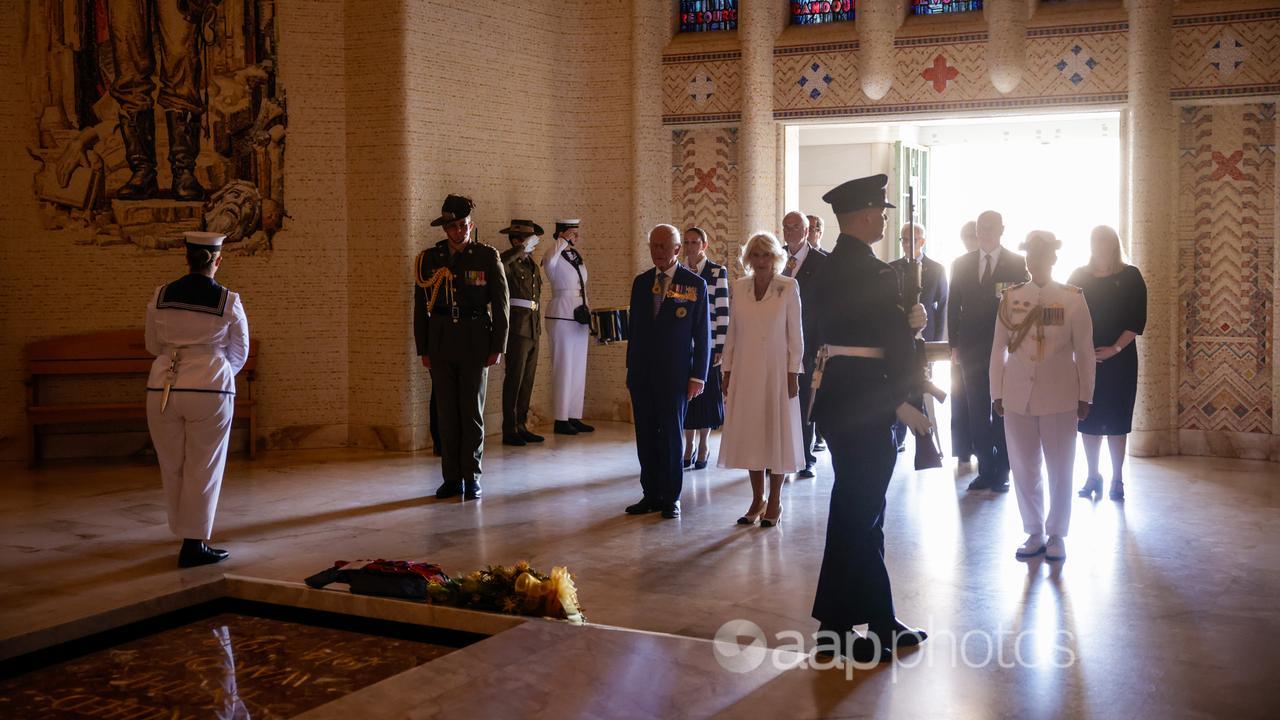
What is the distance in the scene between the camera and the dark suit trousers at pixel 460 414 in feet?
26.0

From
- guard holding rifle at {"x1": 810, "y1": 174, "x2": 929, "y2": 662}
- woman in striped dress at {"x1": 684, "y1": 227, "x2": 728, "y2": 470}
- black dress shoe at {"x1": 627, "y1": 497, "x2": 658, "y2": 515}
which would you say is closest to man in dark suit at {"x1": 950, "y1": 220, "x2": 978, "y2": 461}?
Result: woman in striped dress at {"x1": 684, "y1": 227, "x2": 728, "y2": 470}

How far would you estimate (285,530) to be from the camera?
23.0 feet

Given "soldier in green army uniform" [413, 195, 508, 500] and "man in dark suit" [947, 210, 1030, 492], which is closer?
"soldier in green army uniform" [413, 195, 508, 500]

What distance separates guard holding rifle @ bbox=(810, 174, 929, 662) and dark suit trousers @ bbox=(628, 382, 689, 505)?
110 inches

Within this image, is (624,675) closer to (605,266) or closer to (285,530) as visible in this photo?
(285,530)

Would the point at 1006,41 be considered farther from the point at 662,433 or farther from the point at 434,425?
the point at 434,425

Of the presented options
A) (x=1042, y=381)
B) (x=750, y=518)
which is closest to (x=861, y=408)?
(x=1042, y=381)

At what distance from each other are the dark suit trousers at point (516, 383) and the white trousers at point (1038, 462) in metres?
5.47

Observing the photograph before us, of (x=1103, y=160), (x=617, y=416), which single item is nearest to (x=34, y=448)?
(x=617, y=416)

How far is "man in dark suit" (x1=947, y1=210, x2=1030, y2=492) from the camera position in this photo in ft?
26.7

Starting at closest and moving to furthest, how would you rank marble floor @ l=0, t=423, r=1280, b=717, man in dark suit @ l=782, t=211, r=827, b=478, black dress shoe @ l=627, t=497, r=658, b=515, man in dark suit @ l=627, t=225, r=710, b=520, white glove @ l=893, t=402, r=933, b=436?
marble floor @ l=0, t=423, r=1280, b=717 → white glove @ l=893, t=402, r=933, b=436 → man in dark suit @ l=627, t=225, r=710, b=520 → black dress shoe @ l=627, t=497, r=658, b=515 → man in dark suit @ l=782, t=211, r=827, b=478

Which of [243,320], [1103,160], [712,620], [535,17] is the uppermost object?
[535,17]

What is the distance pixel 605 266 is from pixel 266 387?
3.73 meters

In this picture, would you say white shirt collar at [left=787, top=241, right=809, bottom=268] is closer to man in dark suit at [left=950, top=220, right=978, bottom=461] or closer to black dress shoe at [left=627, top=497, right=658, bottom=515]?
man in dark suit at [left=950, top=220, right=978, bottom=461]
